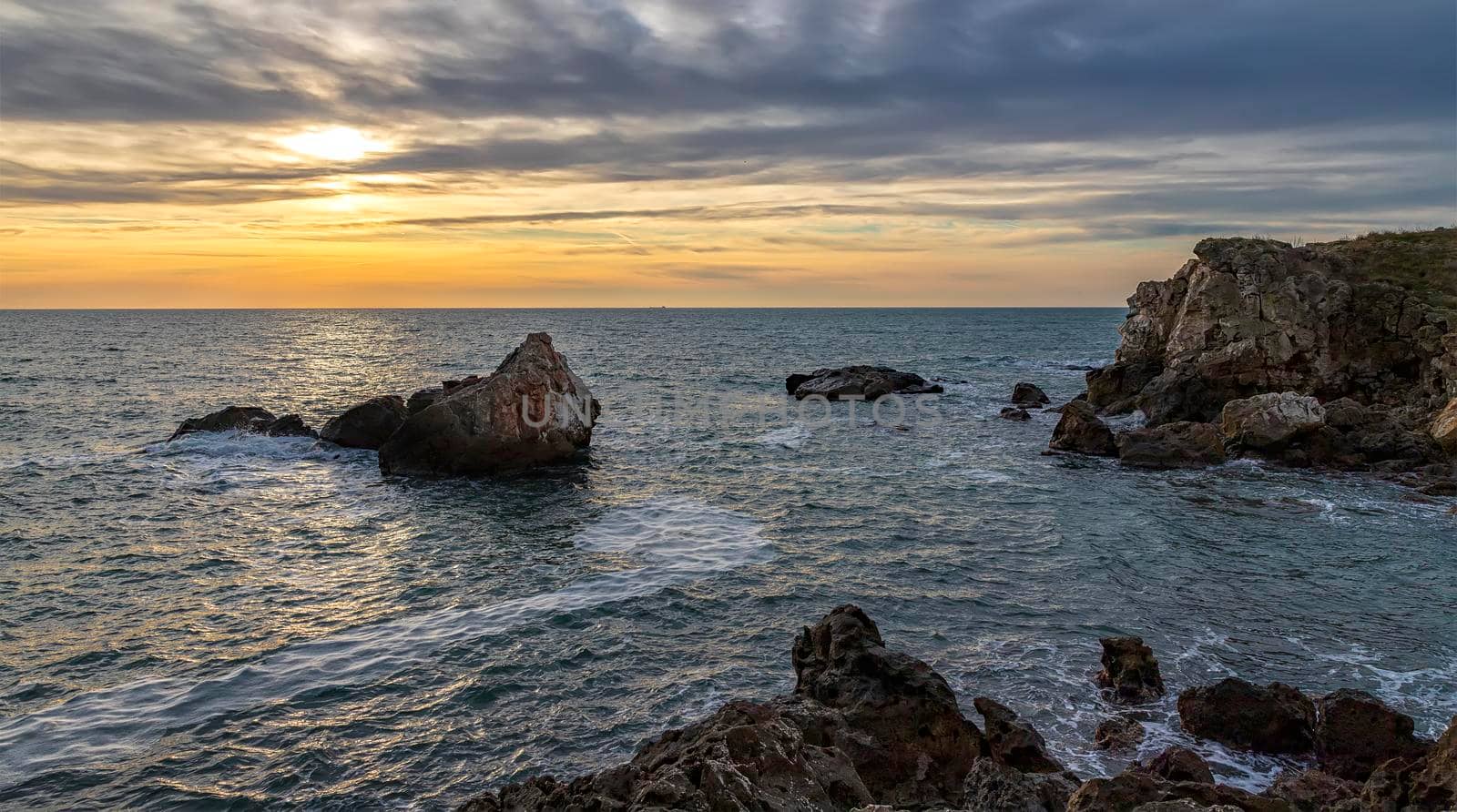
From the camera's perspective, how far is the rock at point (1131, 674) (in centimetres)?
Answer: 1492

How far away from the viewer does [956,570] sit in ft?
72.8

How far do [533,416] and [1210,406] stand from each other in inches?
1369

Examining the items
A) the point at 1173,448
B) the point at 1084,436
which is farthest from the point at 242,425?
the point at 1173,448

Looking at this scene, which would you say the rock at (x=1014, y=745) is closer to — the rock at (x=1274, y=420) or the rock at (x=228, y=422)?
the rock at (x=1274, y=420)

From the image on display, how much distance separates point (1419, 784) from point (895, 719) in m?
5.89

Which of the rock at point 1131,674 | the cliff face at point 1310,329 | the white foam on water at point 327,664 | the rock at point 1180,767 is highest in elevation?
the cliff face at point 1310,329

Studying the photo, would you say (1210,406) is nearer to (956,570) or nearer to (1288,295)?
(1288,295)

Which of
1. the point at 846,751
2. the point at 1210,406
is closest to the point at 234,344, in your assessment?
the point at 1210,406

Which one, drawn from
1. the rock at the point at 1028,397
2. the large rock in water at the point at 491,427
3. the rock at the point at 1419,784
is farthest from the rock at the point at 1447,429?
the large rock in water at the point at 491,427

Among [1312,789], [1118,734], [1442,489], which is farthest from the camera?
[1442,489]

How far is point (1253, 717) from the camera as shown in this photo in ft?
43.7

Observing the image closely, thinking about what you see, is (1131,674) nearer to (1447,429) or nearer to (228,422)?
(1447,429)

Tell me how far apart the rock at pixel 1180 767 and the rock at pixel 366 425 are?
33965 millimetres

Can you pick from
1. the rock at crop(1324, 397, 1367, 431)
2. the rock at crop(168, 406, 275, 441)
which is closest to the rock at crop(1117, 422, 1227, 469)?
the rock at crop(1324, 397, 1367, 431)
